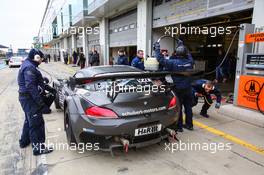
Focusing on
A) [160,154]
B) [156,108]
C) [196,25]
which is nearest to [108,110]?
[156,108]

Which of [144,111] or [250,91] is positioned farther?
[250,91]

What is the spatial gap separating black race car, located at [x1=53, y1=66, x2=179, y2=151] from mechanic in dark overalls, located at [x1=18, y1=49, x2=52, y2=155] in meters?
0.50

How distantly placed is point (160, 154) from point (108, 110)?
46.3 inches

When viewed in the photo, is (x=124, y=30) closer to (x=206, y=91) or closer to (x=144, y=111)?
(x=206, y=91)

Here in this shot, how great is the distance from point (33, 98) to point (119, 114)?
137 cm

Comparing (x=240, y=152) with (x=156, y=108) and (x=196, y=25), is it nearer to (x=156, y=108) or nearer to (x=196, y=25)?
(x=156, y=108)

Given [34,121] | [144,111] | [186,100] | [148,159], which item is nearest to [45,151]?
[34,121]

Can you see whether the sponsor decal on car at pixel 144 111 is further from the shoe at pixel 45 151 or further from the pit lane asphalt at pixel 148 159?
the shoe at pixel 45 151

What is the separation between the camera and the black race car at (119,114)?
2.68 meters

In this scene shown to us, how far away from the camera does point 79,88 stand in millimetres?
3371

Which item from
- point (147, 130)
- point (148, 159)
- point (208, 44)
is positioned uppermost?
point (208, 44)

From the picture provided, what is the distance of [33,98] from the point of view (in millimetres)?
3010

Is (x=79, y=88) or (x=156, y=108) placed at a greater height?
(x=79, y=88)

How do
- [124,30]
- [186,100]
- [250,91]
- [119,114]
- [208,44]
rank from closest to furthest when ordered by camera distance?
[119,114] → [186,100] → [250,91] → [208,44] → [124,30]
